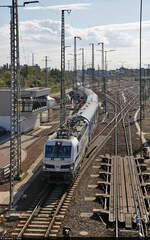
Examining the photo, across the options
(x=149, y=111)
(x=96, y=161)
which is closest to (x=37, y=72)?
(x=149, y=111)

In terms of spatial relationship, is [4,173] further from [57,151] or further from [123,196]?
[123,196]

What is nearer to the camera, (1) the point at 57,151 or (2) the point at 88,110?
(1) the point at 57,151

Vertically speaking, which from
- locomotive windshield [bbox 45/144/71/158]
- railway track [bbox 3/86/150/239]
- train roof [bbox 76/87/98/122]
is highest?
train roof [bbox 76/87/98/122]

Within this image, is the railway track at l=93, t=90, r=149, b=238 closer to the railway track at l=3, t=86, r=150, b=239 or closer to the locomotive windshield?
the railway track at l=3, t=86, r=150, b=239

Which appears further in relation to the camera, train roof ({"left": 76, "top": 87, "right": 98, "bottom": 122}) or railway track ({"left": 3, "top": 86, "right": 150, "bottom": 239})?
train roof ({"left": 76, "top": 87, "right": 98, "bottom": 122})

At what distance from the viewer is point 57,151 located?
2023 centimetres

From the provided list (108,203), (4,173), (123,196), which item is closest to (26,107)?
(4,173)

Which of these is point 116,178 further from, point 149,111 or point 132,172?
point 149,111

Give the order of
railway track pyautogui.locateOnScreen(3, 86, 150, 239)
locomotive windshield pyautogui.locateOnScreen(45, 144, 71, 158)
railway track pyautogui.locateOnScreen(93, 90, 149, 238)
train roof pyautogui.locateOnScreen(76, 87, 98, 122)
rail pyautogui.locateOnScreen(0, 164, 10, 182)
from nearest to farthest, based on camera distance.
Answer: railway track pyautogui.locateOnScreen(3, 86, 150, 239) < railway track pyautogui.locateOnScreen(93, 90, 149, 238) < locomotive windshield pyautogui.locateOnScreen(45, 144, 71, 158) < rail pyautogui.locateOnScreen(0, 164, 10, 182) < train roof pyautogui.locateOnScreen(76, 87, 98, 122)

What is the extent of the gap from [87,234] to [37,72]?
107930mm

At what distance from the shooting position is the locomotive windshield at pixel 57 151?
65.6 feet

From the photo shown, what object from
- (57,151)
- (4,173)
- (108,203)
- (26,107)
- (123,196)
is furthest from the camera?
(26,107)

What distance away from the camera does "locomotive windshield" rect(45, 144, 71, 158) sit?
65.6 feet

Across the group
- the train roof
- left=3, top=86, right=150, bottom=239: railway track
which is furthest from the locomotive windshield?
the train roof
